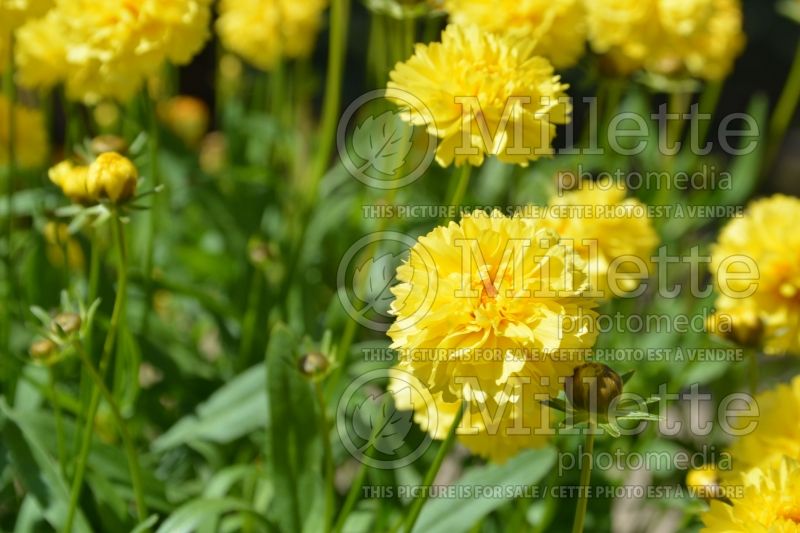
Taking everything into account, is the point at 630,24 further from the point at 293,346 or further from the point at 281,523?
the point at 281,523

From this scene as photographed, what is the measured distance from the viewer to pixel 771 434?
2.94ft

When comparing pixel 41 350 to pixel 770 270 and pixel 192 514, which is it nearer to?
pixel 192 514

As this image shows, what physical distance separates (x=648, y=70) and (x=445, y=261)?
32.6 inches

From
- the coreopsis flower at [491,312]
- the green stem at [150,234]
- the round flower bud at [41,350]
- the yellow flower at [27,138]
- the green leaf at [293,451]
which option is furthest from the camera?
the yellow flower at [27,138]

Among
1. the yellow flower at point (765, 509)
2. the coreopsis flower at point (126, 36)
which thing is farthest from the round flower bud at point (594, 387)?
the coreopsis flower at point (126, 36)

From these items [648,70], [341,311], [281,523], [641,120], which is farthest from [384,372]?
[641,120]

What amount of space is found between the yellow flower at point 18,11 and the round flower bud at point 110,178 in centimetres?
33

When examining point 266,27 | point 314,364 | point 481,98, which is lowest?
point 314,364

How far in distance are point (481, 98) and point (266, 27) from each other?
43.1 inches

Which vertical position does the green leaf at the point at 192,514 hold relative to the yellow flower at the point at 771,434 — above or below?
below

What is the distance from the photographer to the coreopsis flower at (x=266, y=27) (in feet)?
5.99

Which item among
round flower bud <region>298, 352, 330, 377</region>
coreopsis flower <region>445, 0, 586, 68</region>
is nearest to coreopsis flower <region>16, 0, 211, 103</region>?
coreopsis flower <region>445, 0, 586, 68</region>

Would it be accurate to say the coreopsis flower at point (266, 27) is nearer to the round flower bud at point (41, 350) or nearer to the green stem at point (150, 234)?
the green stem at point (150, 234)

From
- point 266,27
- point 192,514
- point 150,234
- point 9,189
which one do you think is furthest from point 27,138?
point 192,514
